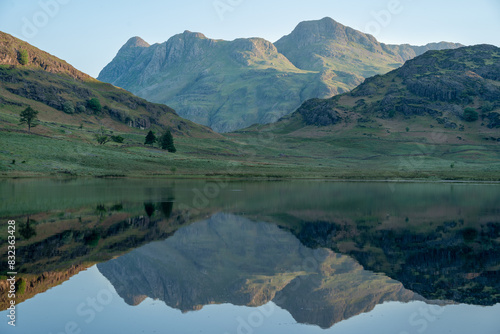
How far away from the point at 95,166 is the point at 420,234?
90074 millimetres

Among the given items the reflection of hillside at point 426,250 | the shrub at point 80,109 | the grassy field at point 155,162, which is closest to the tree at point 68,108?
the shrub at point 80,109

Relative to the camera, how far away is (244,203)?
50.9m

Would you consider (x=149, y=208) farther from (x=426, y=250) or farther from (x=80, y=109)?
(x=80, y=109)

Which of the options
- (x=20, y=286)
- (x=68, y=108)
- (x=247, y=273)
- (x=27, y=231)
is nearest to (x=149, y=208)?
(x=27, y=231)

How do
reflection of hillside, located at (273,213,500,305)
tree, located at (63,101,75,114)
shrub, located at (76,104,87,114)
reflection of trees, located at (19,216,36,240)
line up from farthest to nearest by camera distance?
shrub, located at (76,104,87,114) → tree, located at (63,101,75,114) → reflection of trees, located at (19,216,36,240) → reflection of hillside, located at (273,213,500,305)

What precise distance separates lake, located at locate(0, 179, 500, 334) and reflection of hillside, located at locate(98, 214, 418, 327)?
85 millimetres

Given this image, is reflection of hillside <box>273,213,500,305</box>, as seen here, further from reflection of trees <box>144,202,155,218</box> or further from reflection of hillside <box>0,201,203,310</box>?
reflection of trees <box>144,202,155,218</box>

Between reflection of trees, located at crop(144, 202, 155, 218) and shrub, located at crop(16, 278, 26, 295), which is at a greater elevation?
shrub, located at crop(16, 278, 26, 295)

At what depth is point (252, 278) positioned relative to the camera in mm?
20438

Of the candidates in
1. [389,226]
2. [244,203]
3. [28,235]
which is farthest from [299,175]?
[28,235]

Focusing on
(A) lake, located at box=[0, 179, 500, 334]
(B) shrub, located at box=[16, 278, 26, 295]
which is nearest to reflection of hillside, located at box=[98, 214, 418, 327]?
(A) lake, located at box=[0, 179, 500, 334]

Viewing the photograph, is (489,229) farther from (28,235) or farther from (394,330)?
(28,235)

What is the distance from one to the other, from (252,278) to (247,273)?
87 cm

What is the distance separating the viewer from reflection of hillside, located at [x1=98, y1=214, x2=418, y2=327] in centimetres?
1769
